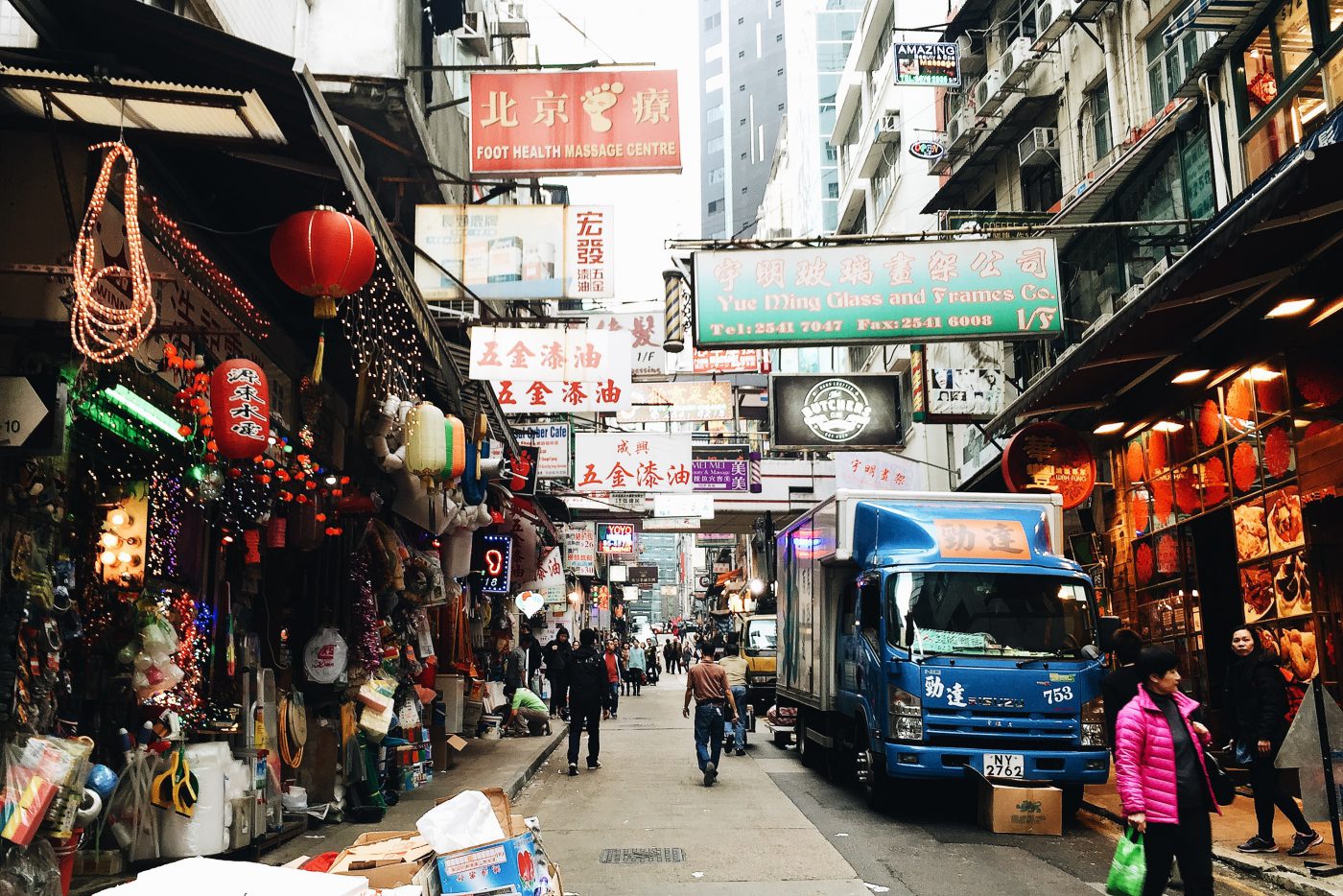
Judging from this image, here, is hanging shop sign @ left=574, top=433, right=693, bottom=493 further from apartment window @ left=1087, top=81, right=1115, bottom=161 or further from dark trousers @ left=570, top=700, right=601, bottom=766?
apartment window @ left=1087, top=81, right=1115, bottom=161

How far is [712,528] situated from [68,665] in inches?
1335

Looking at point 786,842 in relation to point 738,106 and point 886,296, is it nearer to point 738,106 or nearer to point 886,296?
point 886,296

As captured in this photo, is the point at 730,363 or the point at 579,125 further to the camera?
the point at 730,363

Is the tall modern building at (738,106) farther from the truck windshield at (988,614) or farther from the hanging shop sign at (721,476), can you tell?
the truck windshield at (988,614)

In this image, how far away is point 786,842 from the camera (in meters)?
9.72

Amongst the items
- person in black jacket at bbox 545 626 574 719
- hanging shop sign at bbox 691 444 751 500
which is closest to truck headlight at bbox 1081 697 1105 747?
person in black jacket at bbox 545 626 574 719

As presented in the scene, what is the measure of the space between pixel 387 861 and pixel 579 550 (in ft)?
107

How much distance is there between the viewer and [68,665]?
7410 mm

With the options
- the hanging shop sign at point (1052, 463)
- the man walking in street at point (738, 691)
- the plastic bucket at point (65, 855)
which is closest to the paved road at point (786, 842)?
the man walking in street at point (738, 691)

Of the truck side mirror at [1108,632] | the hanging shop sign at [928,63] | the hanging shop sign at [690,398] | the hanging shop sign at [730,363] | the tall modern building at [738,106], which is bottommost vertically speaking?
the truck side mirror at [1108,632]

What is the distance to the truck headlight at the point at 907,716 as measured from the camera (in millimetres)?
10711

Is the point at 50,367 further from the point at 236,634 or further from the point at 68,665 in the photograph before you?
the point at 236,634

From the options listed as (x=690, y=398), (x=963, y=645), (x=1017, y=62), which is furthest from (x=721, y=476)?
(x=963, y=645)

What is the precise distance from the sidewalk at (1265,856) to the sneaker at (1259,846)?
8 centimetres
